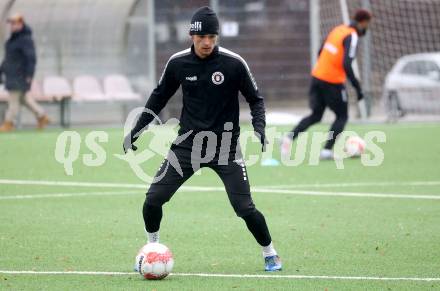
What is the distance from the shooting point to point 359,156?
18.5 meters

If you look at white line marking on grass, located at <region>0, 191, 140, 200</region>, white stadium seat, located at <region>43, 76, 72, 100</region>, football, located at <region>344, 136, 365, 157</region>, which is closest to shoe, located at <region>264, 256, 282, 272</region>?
white line marking on grass, located at <region>0, 191, 140, 200</region>

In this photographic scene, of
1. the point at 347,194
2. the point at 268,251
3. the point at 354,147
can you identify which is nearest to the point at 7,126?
the point at 354,147

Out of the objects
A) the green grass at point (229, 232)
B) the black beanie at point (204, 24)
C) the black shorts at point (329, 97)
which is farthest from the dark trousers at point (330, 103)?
the black beanie at point (204, 24)

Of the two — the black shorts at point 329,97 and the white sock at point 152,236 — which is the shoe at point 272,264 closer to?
the white sock at point 152,236

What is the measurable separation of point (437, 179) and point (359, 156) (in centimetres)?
353

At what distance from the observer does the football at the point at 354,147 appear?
1836 centimetres

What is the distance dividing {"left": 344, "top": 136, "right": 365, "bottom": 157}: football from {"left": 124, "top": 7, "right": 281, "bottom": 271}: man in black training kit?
32.9 ft

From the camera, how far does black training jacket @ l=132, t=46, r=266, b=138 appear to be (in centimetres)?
835

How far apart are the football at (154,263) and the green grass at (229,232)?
0.34ft

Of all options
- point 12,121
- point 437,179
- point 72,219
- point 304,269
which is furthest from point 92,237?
point 12,121

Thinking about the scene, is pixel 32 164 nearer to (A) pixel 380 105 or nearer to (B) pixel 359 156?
(B) pixel 359 156

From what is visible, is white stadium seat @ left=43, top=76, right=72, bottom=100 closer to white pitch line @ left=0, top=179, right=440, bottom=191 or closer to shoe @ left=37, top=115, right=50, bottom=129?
shoe @ left=37, top=115, right=50, bottom=129

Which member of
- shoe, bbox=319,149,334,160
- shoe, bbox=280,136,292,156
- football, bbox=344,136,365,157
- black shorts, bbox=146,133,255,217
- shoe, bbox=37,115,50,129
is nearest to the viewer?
black shorts, bbox=146,133,255,217

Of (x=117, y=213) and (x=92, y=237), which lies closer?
(x=92, y=237)
